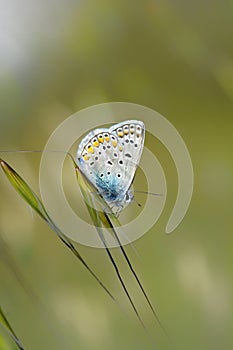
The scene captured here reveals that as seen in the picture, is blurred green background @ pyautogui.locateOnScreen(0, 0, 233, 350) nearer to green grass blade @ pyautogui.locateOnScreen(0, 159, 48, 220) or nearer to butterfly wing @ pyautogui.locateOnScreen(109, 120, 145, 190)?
butterfly wing @ pyautogui.locateOnScreen(109, 120, 145, 190)

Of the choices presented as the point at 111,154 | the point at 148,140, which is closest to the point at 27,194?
the point at 111,154

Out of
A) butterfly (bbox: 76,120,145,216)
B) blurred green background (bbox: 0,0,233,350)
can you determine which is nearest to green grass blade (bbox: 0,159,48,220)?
butterfly (bbox: 76,120,145,216)

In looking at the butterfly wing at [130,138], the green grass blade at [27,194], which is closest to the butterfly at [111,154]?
the butterfly wing at [130,138]

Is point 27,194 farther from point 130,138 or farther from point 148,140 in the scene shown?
point 148,140

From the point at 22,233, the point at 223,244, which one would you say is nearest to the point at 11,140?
the point at 22,233

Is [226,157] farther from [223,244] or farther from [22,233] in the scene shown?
[22,233]

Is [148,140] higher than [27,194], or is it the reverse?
[148,140]
